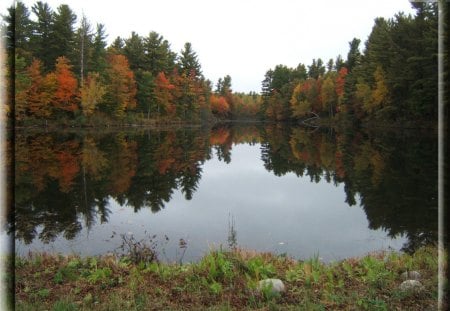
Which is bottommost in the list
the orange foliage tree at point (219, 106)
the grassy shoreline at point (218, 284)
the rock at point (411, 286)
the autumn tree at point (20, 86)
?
the grassy shoreline at point (218, 284)

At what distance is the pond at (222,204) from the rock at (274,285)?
2.68 meters

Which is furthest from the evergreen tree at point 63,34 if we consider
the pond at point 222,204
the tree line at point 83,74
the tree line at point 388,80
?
the tree line at point 388,80

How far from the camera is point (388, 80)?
52.3m

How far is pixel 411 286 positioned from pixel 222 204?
10078 millimetres

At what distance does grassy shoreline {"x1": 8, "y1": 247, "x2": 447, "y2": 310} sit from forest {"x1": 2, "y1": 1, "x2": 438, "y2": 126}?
29.3m

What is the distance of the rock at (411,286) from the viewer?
5711mm

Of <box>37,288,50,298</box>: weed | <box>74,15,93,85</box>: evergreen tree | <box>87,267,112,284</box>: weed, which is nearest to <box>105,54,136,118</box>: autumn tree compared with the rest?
<box>74,15,93,85</box>: evergreen tree

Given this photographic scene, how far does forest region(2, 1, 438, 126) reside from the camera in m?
44.8

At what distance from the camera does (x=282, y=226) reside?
40.8 feet

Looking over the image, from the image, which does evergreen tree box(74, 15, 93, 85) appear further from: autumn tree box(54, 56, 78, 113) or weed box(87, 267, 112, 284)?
weed box(87, 267, 112, 284)

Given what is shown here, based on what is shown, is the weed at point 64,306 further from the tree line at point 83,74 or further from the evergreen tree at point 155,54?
the evergreen tree at point 155,54

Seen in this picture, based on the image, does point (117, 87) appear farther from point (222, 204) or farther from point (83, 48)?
point (222, 204)

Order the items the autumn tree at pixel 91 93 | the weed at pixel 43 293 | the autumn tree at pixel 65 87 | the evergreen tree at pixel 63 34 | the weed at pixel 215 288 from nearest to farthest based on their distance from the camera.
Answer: the weed at pixel 43 293 < the weed at pixel 215 288 < the autumn tree at pixel 65 87 < the autumn tree at pixel 91 93 < the evergreen tree at pixel 63 34

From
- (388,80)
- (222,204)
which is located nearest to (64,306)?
(222,204)
